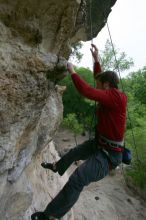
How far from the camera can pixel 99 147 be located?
558cm

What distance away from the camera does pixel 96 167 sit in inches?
207

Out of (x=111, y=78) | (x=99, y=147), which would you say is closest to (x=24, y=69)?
(x=111, y=78)

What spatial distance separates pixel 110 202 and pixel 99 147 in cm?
869

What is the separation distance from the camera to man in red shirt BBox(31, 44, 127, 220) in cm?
514

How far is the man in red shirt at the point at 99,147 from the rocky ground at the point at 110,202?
593 centimetres

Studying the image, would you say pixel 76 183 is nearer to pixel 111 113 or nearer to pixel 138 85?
pixel 111 113

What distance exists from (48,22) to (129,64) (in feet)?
90.4

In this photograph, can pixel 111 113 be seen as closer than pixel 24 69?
No

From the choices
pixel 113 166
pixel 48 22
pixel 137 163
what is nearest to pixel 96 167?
pixel 113 166

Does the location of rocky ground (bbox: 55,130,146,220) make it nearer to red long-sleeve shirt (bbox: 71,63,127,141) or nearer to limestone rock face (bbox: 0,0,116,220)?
limestone rock face (bbox: 0,0,116,220)

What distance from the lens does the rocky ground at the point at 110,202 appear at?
38.8 feet

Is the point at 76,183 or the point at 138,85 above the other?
the point at 138,85

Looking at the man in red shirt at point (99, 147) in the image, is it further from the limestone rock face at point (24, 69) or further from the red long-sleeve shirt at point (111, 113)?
the limestone rock face at point (24, 69)

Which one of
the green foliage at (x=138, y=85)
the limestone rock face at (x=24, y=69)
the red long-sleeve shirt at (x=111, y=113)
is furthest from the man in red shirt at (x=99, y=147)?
the green foliage at (x=138, y=85)
